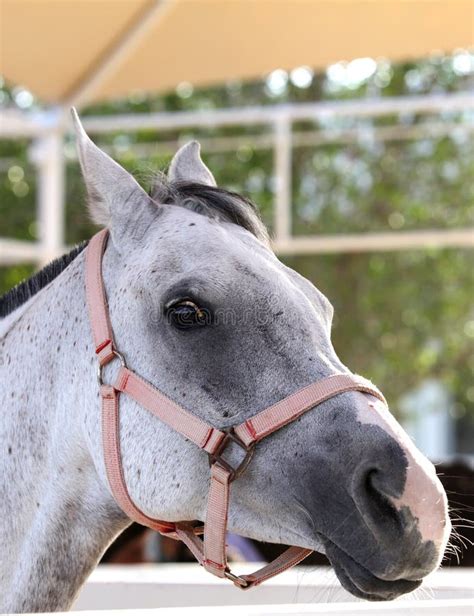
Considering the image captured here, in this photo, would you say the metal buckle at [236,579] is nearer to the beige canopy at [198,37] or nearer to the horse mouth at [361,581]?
the horse mouth at [361,581]

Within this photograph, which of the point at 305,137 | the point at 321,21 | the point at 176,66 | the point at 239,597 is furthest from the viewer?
the point at 305,137

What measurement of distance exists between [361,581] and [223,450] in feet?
1.03

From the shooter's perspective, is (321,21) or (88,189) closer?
(88,189)

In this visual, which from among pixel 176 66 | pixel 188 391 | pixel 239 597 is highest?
pixel 176 66

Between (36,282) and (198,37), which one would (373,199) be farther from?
(36,282)

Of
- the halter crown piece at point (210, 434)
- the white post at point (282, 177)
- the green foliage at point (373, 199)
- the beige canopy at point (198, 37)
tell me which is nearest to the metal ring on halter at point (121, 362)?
the halter crown piece at point (210, 434)

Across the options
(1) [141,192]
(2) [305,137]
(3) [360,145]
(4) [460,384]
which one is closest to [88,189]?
(1) [141,192]

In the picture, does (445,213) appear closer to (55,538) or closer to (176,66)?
(176,66)

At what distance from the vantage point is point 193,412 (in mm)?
1692

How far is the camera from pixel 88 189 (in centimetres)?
192

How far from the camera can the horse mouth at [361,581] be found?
1.53 metres

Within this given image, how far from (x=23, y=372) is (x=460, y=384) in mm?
7976

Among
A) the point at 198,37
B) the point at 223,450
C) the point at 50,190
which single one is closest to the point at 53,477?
the point at 223,450

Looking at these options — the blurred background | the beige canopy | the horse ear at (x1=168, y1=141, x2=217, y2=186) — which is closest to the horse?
the horse ear at (x1=168, y1=141, x2=217, y2=186)
